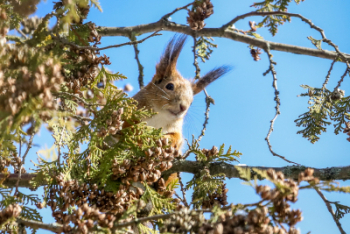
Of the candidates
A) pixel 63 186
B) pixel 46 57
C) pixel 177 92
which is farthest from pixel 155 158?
pixel 177 92

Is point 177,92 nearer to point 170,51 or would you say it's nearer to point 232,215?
point 170,51

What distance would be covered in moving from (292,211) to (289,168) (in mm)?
778

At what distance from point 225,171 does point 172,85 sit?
1.33 m

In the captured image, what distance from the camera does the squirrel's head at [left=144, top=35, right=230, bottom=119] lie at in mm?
2959

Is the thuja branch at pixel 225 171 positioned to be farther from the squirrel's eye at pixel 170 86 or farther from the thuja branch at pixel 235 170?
the squirrel's eye at pixel 170 86

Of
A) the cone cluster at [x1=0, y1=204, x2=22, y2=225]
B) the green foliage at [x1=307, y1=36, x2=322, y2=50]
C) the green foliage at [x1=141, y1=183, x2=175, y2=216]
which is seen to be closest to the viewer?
the cone cluster at [x1=0, y1=204, x2=22, y2=225]

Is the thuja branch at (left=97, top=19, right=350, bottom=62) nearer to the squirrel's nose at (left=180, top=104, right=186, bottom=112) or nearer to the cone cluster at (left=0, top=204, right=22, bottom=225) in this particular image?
the squirrel's nose at (left=180, top=104, right=186, bottom=112)

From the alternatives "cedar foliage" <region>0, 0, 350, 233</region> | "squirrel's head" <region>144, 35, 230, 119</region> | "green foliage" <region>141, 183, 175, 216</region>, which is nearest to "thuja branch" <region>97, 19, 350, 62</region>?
"cedar foliage" <region>0, 0, 350, 233</region>

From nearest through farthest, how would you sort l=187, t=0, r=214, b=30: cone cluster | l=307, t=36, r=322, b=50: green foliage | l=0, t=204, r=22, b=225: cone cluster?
1. l=0, t=204, r=22, b=225: cone cluster
2. l=187, t=0, r=214, b=30: cone cluster
3. l=307, t=36, r=322, b=50: green foliage

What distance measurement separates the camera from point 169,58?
3.12 metres

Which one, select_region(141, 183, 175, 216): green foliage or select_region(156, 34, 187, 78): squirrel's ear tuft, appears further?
select_region(156, 34, 187, 78): squirrel's ear tuft

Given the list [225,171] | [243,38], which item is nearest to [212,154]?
[225,171]

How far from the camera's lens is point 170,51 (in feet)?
10.1

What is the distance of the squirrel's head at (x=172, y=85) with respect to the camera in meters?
2.96
